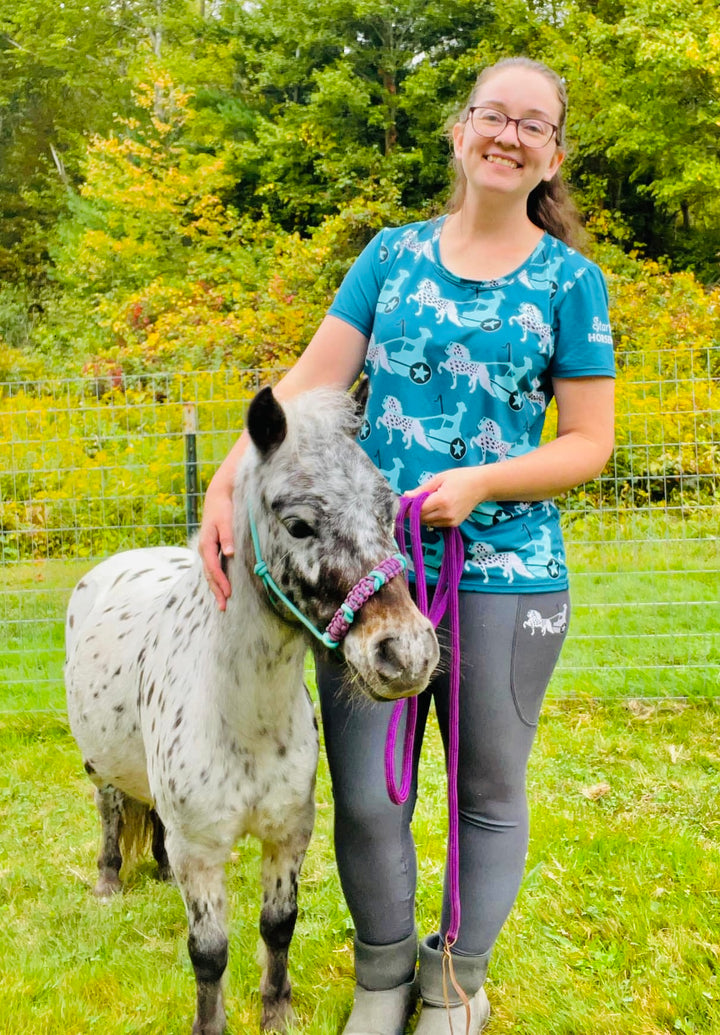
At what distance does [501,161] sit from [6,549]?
4287 mm

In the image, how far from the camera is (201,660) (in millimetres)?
2080

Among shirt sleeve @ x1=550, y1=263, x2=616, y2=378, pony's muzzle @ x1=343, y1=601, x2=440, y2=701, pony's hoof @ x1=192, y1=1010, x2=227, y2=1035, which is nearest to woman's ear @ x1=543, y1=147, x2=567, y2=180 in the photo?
shirt sleeve @ x1=550, y1=263, x2=616, y2=378

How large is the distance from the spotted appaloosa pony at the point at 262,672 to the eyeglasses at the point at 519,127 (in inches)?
24.0

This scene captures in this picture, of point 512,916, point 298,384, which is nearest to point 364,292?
point 298,384

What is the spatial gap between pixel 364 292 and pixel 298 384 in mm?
240

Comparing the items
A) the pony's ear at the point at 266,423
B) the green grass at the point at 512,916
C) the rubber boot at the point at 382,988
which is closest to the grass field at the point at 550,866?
the green grass at the point at 512,916

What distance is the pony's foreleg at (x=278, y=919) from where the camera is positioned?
219 cm

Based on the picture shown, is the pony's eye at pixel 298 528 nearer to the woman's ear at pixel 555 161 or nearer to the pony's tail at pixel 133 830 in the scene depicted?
the woman's ear at pixel 555 161

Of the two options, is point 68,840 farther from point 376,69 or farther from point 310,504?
point 376,69

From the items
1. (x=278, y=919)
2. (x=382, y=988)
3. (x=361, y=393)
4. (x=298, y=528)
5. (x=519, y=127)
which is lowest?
(x=382, y=988)

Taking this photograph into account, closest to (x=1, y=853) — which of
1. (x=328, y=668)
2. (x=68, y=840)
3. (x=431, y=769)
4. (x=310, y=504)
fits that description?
(x=68, y=840)

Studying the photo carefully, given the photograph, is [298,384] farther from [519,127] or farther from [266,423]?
[519,127]

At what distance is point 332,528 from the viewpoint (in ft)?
5.38

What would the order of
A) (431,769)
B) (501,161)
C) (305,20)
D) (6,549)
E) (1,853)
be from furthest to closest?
(305,20), (6,549), (431,769), (1,853), (501,161)
